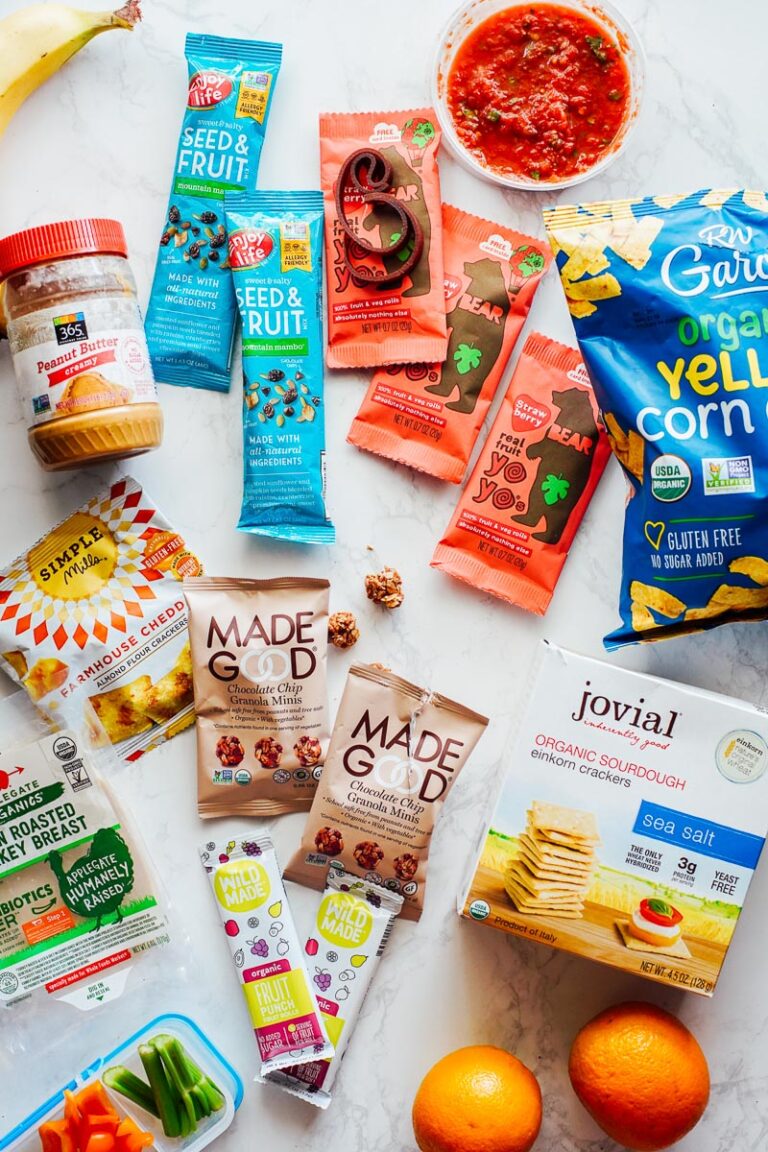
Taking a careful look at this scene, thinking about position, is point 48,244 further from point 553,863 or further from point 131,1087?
point 131,1087

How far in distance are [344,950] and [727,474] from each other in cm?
82

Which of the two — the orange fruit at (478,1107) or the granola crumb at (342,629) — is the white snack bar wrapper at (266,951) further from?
the granola crumb at (342,629)

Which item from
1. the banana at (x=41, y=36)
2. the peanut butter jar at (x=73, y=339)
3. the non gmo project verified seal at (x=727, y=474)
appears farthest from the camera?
the banana at (x=41, y=36)

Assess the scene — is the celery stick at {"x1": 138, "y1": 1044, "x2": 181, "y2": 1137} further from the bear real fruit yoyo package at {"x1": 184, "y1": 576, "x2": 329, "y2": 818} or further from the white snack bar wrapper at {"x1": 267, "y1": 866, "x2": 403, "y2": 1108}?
the bear real fruit yoyo package at {"x1": 184, "y1": 576, "x2": 329, "y2": 818}

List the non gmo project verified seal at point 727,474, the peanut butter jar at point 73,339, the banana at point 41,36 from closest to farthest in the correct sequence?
the non gmo project verified seal at point 727,474, the peanut butter jar at point 73,339, the banana at point 41,36

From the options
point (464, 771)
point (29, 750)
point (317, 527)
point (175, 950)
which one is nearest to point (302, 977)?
point (175, 950)

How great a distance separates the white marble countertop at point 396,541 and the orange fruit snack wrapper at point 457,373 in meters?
0.04

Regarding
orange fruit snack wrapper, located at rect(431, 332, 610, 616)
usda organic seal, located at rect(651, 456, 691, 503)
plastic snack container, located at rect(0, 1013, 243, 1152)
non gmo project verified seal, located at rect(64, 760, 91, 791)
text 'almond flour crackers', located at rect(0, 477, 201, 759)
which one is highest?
usda organic seal, located at rect(651, 456, 691, 503)

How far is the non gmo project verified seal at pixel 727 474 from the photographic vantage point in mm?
1176

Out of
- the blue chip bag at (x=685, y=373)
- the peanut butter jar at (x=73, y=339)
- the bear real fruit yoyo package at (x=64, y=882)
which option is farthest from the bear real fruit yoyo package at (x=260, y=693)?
the blue chip bag at (x=685, y=373)

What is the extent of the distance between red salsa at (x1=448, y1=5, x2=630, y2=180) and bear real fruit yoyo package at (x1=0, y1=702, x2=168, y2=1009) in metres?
1.05

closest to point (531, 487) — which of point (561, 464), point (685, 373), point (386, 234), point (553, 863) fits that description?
point (561, 464)

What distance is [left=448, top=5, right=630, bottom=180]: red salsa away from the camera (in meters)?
1.42

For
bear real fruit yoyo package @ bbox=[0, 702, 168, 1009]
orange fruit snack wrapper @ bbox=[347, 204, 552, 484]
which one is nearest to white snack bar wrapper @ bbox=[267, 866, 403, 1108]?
bear real fruit yoyo package @ bbox=[0, 702, 168, 1009]
